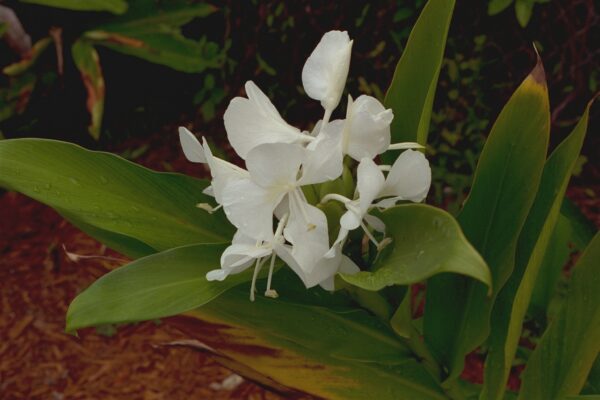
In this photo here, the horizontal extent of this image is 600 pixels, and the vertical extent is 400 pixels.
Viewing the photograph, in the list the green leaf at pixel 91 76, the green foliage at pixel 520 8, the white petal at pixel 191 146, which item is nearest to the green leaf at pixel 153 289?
the white petal at pixel 191 146

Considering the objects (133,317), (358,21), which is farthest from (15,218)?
(133,317)

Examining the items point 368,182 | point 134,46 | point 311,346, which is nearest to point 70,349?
point 134,46

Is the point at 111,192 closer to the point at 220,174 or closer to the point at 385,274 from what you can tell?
the point at 220,174

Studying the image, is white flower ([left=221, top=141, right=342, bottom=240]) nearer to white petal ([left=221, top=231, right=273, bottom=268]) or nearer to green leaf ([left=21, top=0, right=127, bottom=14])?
white petal ([left=221, top=231, right=273, bottom=268])

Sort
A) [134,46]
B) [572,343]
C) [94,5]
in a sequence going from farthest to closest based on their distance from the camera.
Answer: [134,46], [94,5], [572,343]

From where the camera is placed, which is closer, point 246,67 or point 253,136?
point 253,136

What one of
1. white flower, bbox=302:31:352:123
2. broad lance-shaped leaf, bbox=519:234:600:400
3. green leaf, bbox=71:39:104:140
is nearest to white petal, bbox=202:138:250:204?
white flower, bbox=302:31:352:123

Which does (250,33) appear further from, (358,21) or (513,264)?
(513,264)
